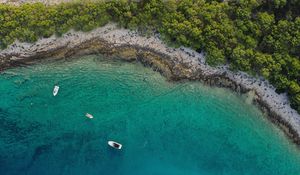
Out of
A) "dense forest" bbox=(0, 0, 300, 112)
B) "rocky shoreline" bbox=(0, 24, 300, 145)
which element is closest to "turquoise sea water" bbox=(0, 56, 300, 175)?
"rocky shoreline" bbox=(0, 24, 300, 145)

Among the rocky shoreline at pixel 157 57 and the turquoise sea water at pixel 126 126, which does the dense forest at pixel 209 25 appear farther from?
the turquoise sea water at pixel 126 126

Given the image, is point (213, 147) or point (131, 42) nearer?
point (213, 147)

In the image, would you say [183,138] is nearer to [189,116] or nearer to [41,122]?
[189,116]

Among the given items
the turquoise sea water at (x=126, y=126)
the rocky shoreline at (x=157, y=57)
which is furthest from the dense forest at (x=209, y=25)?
A: the turquoise sea water at (x=126, y=126)

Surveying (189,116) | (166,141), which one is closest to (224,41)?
(189,116)

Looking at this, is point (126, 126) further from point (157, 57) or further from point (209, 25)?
point (209, 25)

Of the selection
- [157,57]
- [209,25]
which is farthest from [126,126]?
[209,25]
